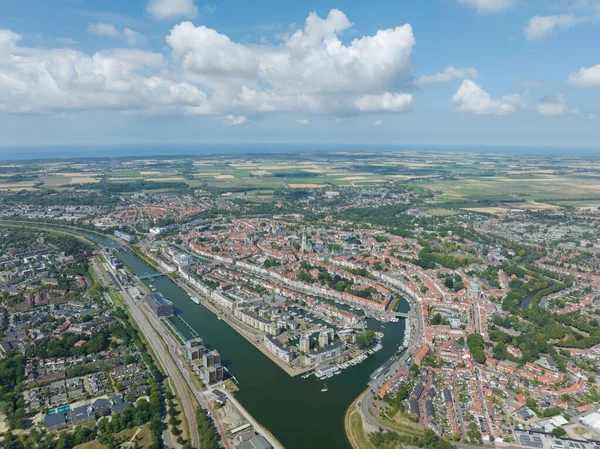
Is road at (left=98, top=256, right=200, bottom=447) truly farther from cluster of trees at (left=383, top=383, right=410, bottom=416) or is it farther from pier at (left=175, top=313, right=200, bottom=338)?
cluster of trees at (left=383, top=383, right=410, bottom=416)

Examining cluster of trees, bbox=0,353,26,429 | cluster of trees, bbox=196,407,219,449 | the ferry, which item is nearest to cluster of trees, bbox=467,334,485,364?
the ferry

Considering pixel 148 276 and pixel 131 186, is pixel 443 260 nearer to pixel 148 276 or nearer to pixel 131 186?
pixel 148 276

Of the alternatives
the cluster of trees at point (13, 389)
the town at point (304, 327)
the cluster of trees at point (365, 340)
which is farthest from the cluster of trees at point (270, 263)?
the cluster of trees at point (13, 389)

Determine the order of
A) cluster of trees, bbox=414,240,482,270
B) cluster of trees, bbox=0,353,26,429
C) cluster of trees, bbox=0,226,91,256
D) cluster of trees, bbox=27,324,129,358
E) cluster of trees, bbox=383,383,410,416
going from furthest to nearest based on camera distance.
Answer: cluster of trees, bbox=0,226,91,256
cluster of trees, bbox=414,240,482,270
cluster of trees, bbox=27,324,129,358
cluster of trees, bbox=383,383,410,416
cluster of trees, bbox=0,353,26,429

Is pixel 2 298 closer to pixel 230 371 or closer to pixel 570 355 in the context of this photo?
pixel 230 371

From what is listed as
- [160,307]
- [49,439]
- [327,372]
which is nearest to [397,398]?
[327,372]

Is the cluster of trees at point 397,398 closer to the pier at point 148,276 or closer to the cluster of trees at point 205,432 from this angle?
the cluster of trees at point 205,432

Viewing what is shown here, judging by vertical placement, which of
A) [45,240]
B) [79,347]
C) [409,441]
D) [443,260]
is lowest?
[409,441]
